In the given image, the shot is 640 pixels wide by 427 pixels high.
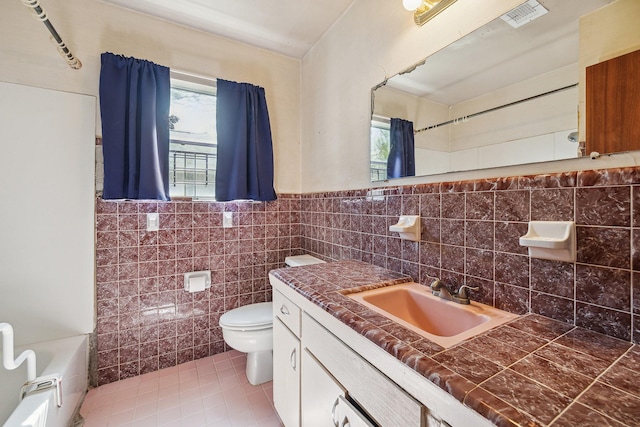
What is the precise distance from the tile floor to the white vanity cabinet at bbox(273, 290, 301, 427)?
314 mm

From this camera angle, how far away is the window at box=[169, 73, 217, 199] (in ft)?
6.69

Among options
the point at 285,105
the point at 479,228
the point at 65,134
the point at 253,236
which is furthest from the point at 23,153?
the point at 479,228

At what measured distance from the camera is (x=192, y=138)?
2.11 meters

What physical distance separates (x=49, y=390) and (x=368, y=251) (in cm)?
167

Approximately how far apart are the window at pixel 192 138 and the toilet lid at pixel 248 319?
0.92 metres

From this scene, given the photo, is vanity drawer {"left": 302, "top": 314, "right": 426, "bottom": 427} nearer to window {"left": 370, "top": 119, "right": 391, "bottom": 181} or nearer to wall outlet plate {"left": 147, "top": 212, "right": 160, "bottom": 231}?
window {"left": 370, "top": 119, "right": 391, "bottom": 181}

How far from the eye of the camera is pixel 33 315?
1.62 metres

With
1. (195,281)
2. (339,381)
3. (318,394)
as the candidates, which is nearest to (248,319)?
(195,281)

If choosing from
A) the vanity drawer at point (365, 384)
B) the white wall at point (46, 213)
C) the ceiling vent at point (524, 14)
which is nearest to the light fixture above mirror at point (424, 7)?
the ceiling vent at point (524, 14)

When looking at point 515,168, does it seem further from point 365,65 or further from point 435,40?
point 365,65

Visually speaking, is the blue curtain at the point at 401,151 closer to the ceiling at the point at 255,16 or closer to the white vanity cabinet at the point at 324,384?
the white vanity cabinet at the point at 324,384

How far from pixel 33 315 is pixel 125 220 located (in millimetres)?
731

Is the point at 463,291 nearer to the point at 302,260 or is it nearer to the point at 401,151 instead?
the point at 401,151

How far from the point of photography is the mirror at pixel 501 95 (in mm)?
856
